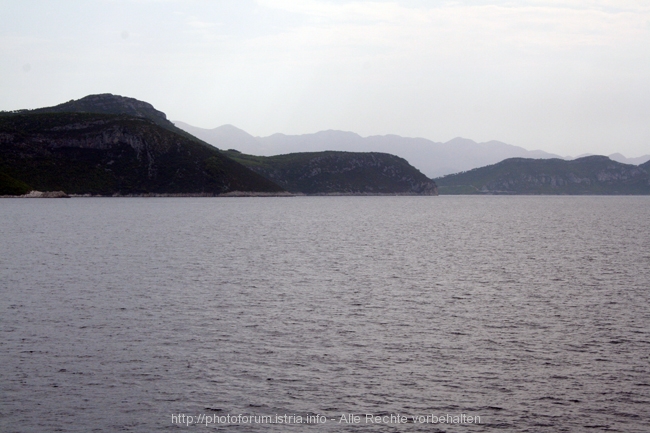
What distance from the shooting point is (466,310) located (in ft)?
134

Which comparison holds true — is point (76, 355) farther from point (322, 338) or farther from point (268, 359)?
point (322, 338)

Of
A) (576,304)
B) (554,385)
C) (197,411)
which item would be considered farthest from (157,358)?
(576,304)

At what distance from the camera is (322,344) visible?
31.7 meters

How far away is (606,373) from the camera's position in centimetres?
2733

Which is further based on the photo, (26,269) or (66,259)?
(66,259)

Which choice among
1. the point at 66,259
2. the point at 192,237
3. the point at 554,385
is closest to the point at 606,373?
the point at 554,385

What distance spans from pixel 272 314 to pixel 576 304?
2121cm

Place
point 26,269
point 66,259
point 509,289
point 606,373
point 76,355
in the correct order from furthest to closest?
point 66,259
point 26,269
point 509,289
point 76,355
point 606,373

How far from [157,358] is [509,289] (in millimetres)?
30724

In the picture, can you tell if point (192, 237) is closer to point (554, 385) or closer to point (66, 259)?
point (66, 259)

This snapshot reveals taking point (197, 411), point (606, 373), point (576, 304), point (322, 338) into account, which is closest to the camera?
point (197, 411)

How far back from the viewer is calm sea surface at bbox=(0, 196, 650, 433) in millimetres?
22719

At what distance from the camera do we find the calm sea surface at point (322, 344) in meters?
22.7

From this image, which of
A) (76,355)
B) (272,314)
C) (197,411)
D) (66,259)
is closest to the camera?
(197,411)
